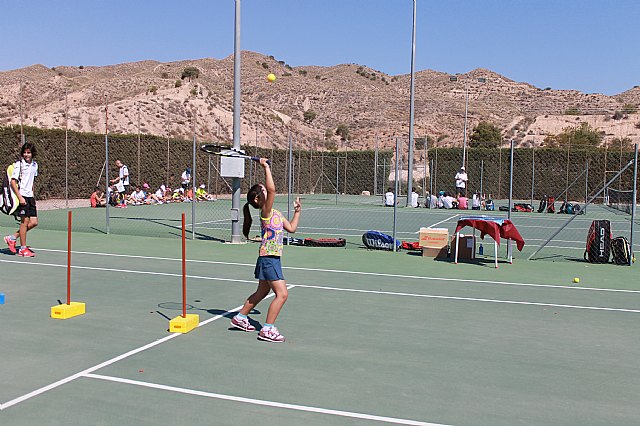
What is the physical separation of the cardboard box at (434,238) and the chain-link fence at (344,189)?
1.31 meters

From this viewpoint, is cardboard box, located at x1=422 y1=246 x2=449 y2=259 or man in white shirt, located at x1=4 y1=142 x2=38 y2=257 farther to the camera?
cardboard box, located at x1=422 y1=246 x2=449 y2=259

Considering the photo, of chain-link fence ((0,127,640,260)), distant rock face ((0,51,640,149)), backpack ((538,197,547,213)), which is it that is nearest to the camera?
chain-link fence ((0,127,640,260))

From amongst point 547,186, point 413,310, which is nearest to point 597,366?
point 413,310

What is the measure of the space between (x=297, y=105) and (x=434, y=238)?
250 ft

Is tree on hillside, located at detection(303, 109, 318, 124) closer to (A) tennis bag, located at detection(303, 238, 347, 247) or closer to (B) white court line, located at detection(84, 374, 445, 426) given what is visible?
(A) tennis bag, located at detection(303, 238, 347, 247)

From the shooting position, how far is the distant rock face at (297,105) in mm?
58081

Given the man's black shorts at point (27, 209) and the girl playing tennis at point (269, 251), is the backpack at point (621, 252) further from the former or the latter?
the man's black shorts at point (27, 209)

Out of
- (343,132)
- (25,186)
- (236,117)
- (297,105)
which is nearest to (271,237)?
(25,186)

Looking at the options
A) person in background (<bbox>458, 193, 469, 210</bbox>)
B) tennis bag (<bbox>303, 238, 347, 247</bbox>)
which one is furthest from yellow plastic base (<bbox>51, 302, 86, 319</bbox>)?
person in background (<bbox>458, 193, 469, 210</bbox>)

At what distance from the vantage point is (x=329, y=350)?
670 centimetres

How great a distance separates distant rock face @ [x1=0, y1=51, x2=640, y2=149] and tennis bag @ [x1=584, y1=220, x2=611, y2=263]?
30937 millimetres

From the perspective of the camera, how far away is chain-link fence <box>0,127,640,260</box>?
1844cm

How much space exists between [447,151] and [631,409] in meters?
36.4

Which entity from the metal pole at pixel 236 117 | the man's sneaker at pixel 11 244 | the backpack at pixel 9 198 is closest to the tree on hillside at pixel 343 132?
the metal pole at pixel 236 117
